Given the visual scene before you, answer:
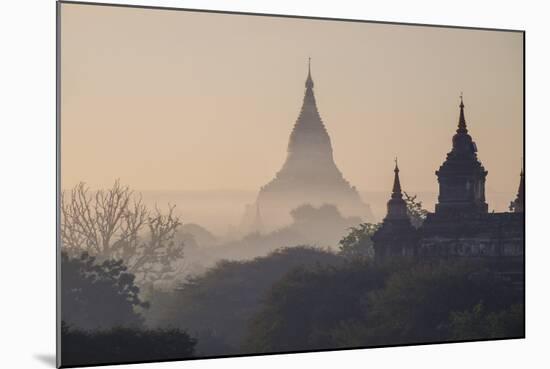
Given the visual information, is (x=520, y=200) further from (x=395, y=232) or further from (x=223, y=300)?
(x=223, y=300)

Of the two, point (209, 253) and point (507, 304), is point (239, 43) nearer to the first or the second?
point (209, 253)

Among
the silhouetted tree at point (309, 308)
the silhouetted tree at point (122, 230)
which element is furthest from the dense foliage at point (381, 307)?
the silhouetted tree at point (122, 230)

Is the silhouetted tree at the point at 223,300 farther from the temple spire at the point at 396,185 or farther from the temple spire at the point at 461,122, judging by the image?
the temple spire at the point at 461,122

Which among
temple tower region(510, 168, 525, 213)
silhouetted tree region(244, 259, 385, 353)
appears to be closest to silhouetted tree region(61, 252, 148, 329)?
silhouetted tree region(244, 259, 385, 353)

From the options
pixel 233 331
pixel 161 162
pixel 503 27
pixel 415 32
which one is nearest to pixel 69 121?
pixel 161 162

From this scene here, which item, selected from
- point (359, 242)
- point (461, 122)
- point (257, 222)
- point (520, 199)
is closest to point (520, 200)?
point (520, 199)
